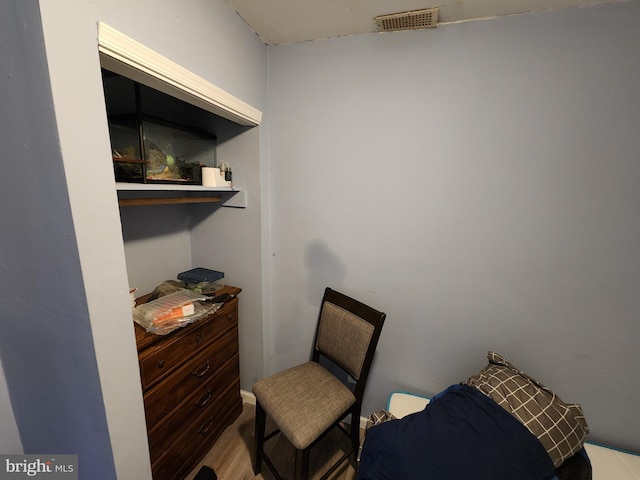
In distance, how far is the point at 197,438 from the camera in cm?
139

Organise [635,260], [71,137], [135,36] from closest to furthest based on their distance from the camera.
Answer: [71,137] < [135,36] < [635,260]

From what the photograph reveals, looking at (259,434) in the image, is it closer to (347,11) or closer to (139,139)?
(139,139)

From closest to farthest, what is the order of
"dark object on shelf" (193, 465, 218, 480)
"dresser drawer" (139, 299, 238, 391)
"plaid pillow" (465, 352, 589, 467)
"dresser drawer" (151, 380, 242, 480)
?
"plaid pillow" (465, 352, 589, 467), "dresser drawer" (139, 299, 238, 391), "dresser drawer" (151, 380, 242, 480), "dark object on shelf" (193, 465, 218, 480)

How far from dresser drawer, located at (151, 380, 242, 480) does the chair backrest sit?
64cm

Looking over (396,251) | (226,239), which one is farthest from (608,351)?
(226,239)

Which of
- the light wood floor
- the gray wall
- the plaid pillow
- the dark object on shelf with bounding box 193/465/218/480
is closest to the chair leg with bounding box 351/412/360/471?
the light wood floor

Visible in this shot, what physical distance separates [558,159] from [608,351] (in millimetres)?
950

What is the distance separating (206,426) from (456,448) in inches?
52.2

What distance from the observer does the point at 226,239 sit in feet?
5.52

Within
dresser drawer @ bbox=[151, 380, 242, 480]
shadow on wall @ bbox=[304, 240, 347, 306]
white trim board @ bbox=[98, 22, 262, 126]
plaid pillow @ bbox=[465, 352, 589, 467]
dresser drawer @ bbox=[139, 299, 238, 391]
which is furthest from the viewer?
shadow on wall @ bbox=[304, 240, 347, 306]

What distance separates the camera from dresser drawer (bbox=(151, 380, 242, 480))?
3.97 ft

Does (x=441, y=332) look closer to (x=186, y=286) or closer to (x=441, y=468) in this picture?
(x=441, y=468)

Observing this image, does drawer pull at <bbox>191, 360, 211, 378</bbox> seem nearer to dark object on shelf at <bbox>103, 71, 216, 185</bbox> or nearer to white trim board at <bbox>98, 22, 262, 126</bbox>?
dark object on shelf at <bbox>103, 71, 216, 185</bbox>

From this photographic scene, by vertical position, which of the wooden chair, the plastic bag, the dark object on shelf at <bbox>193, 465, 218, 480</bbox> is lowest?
the dark object on shelf at <bbox>193, 465, 218, 480</bbox>
